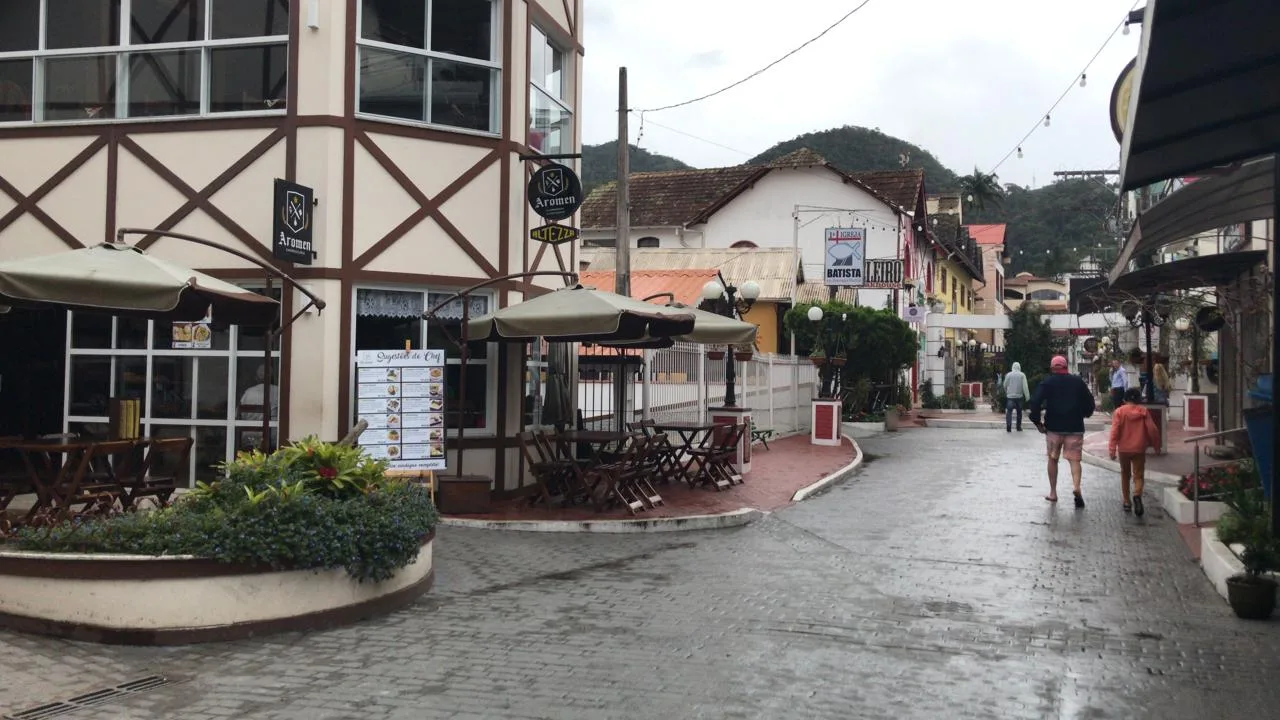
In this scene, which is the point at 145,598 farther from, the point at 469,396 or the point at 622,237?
the point at 622,237

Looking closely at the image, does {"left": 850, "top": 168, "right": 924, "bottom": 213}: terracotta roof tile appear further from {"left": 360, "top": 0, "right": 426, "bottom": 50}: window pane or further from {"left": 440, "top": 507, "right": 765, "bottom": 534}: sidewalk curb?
{"left": 440, "top": 507, "right": 765, "bottom": 534}: sidewalk curb

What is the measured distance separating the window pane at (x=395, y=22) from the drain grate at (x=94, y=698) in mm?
8033

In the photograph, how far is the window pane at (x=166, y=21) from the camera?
12.0 m

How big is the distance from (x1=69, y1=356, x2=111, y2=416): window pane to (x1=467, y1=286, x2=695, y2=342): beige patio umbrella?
167 inches

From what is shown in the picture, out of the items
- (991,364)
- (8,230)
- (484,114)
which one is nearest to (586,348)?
(484,114)

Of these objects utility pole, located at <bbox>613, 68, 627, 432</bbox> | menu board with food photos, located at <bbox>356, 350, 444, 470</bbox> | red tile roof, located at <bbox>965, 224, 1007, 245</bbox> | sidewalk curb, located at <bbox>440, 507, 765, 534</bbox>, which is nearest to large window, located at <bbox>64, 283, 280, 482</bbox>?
menu board with food photos, located at <bbox>356, 350, 444, 470</bbox>

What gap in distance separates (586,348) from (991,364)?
45.6 m

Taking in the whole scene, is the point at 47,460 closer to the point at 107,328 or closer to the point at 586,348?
the point at 107,328

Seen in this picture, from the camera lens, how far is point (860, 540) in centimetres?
1072

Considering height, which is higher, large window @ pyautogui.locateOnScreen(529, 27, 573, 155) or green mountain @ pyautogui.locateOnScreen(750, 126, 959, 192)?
green mountain @ pyautogui.locateOnScreen(750, 126, 959, 192)

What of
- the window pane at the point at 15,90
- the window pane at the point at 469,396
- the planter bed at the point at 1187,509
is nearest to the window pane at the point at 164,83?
the window pane at the point at 15,90

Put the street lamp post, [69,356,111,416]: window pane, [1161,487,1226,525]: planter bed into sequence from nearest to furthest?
[1161,487,1226,525]: planter bed → [69,356,111,416]: window pane → the street lamp post

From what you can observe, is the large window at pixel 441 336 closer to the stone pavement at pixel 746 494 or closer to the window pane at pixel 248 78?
the stone pavement at pixel 746 494

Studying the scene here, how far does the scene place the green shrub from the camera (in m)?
6.68
